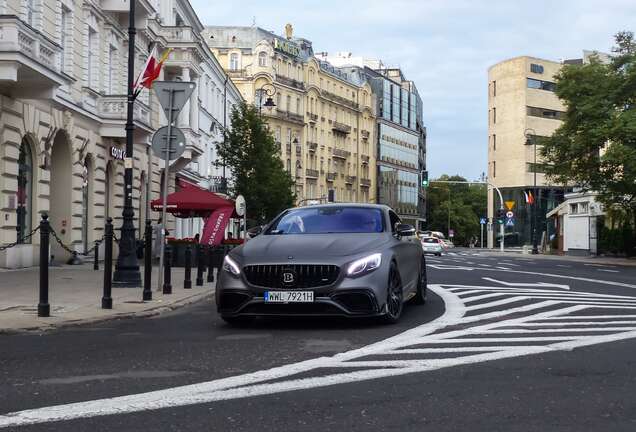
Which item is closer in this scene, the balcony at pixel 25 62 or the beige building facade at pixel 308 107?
the balcony at pixel 25 62

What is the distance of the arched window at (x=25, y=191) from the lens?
2259 centimetres

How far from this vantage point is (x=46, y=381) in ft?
19.7

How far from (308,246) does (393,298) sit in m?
1.15

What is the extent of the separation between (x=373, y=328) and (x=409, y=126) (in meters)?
125

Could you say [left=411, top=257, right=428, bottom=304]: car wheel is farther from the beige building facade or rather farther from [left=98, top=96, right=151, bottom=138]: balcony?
the beige building facade

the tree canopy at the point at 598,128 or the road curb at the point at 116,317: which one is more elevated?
the tree canopy at the point at 598,128

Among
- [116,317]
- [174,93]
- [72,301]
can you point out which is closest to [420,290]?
[116,317]

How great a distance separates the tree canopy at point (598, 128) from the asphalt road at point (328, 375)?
91.7ft

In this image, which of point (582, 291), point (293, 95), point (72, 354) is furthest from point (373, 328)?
point (293, 95)

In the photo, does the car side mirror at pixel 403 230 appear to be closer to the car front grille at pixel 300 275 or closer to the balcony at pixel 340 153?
the car front grille at pixel 300 275

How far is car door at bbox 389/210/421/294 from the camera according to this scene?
10406 millimetres

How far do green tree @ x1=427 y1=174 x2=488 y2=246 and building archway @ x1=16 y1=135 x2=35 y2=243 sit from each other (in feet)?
400

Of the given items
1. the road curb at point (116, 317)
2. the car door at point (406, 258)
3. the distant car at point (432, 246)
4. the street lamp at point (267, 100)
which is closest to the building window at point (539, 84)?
the street lamp at point (267, 100)

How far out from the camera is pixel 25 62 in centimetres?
1897
